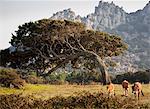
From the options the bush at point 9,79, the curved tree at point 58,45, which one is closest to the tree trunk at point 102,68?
the curved tree at point 58,45

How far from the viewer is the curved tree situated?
33.5m

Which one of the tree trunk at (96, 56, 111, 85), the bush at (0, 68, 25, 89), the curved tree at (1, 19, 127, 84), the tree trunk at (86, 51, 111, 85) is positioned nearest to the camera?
the bush at (0, 68, 25, 89)

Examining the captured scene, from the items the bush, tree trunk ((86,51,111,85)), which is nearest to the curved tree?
tree trunk ((86,51,111,85))

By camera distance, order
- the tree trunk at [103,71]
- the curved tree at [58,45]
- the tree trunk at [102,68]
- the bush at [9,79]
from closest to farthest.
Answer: the bush at [9,79]
the tree trunk at [103,71]
the tree trunk at [102,68]
the curved tree at [58,45]

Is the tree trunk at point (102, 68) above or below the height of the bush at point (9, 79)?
above

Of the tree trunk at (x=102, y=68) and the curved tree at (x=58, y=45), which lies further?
the curved tree at (x=58, y=45)

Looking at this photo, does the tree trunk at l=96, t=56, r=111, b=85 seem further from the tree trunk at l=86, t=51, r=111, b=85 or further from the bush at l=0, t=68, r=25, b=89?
the bush at l=0, t=68, r=25, b=89

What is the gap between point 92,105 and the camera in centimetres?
1398

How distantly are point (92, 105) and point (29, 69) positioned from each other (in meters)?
23.7

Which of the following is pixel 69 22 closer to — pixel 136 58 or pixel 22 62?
pixel 22 62

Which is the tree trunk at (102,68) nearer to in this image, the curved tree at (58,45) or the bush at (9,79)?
the curved tree at (58,45)

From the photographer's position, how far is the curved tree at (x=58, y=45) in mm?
33466

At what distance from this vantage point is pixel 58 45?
36156 mm

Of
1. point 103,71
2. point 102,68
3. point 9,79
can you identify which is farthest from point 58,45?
point 9,79
